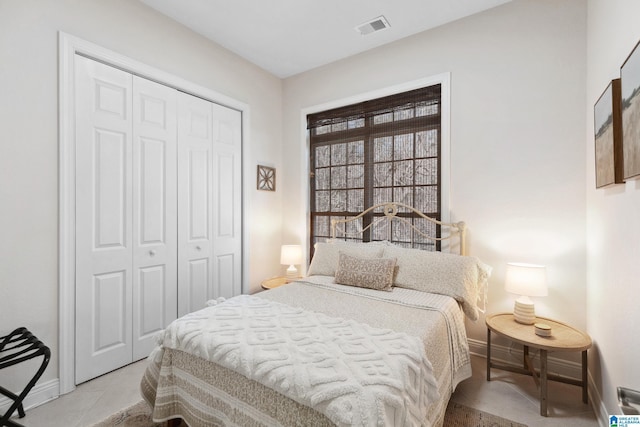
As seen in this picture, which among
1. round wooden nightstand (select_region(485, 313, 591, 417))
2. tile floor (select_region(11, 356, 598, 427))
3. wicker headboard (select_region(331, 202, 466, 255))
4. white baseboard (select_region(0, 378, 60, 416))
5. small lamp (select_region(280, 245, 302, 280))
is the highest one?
wicker headboard (select_region(331, 202, 466, 255))

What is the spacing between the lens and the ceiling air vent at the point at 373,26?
2660mm

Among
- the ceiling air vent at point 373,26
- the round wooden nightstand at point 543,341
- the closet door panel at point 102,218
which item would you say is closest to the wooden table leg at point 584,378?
the round wooden nightstand at point 543,341

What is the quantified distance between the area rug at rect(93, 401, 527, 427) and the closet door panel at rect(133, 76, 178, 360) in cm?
74

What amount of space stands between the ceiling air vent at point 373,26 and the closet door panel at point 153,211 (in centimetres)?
185

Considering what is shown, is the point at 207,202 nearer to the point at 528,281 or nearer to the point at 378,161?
the point at 378,161

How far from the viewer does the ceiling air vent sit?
2660 mm

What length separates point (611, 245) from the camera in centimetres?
164

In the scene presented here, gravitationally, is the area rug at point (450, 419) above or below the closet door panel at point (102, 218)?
below

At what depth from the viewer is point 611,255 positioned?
5.37ft

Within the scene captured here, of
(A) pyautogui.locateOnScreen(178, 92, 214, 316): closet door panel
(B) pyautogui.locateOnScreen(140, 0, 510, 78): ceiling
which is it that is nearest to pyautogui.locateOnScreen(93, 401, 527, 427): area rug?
(A) pyautogui.locateOnScreen(178, 92, 214, 316): closet door panel

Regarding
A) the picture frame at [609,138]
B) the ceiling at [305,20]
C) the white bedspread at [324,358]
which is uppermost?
the ceiling at [305,20]

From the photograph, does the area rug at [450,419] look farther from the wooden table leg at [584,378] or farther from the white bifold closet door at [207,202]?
the white bifold closet door at [207,202]

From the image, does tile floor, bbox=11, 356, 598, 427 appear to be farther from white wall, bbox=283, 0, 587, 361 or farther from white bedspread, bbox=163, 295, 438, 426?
white bedspread, bbox=163, 295, 438, 426

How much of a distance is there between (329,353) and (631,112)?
5.58ft
